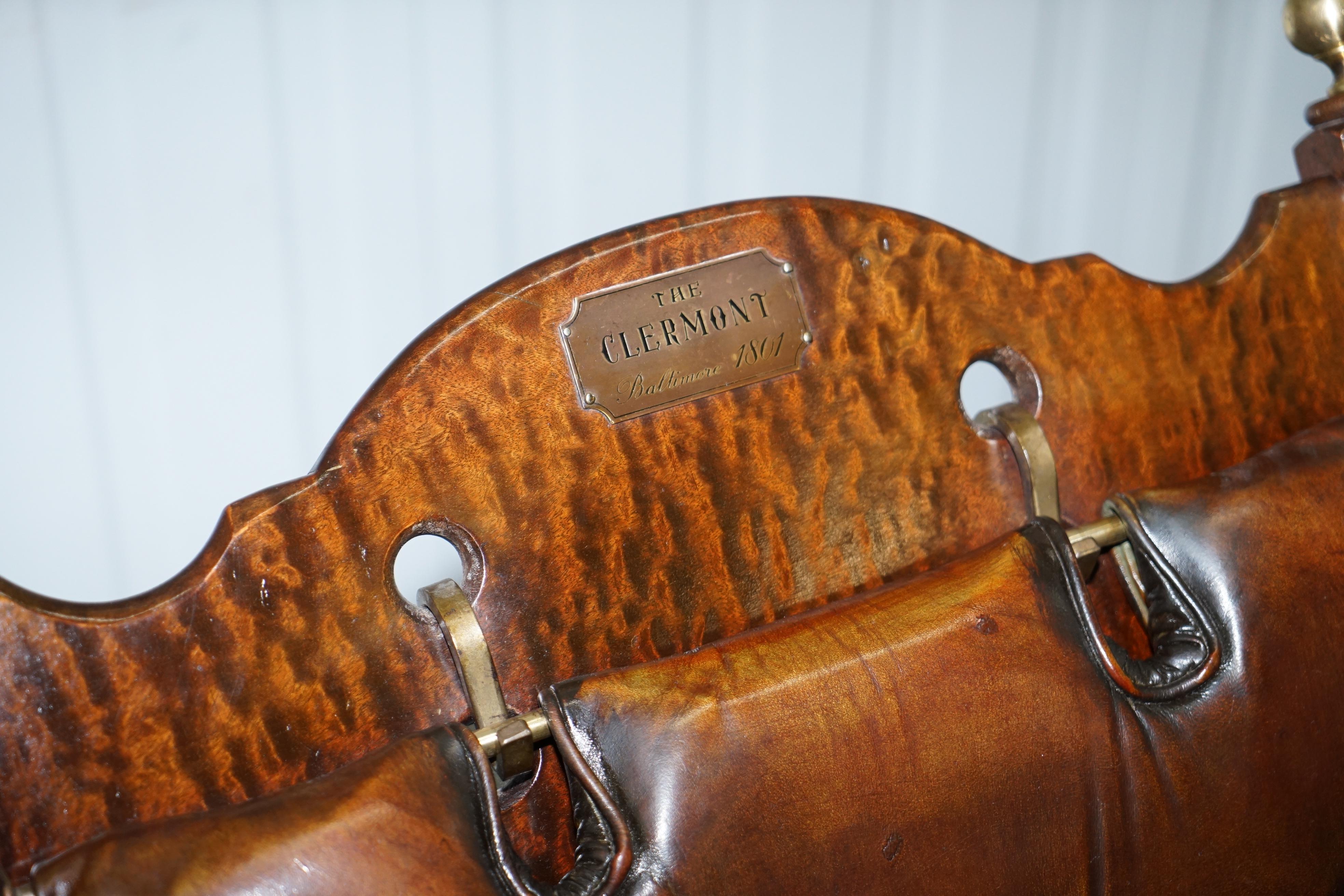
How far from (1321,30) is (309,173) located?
2.93ft

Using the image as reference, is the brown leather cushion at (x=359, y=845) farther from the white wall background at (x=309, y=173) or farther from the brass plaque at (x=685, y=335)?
the white wall background at (x=309, y=173)

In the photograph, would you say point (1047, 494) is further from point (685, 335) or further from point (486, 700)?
point (486, 700)

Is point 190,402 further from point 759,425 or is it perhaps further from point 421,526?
point 759,425

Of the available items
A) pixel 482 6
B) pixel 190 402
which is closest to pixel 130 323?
pixel 190 402

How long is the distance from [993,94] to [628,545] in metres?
0.91

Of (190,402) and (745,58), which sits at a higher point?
(745,58)

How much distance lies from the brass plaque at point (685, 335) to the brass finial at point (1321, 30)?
0.52 meters

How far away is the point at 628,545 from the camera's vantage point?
75cm

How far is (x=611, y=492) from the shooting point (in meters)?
0.75

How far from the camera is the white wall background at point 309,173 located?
98cm

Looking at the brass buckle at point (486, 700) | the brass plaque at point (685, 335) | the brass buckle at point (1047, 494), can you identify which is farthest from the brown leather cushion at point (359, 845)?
the brass buckle at point (1047, 494)

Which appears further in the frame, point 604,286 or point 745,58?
point 745,58

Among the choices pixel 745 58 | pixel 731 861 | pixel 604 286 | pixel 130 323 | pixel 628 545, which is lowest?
pixel 731 861

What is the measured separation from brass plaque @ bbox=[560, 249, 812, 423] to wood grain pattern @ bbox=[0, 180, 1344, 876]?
1 centimetres
